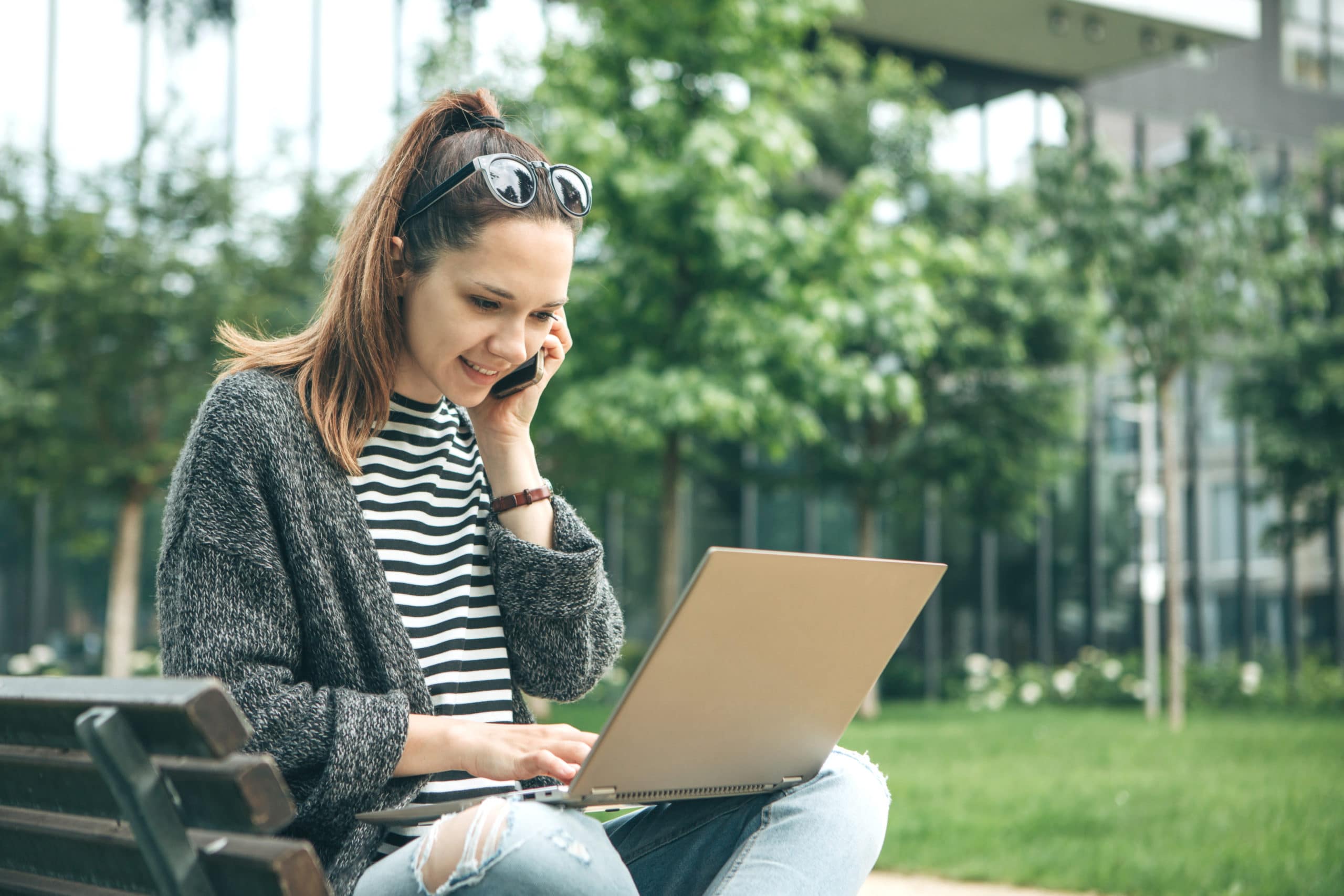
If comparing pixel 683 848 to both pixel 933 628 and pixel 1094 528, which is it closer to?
pixel 933 628

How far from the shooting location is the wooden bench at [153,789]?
1.06 meters

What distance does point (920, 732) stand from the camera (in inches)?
448

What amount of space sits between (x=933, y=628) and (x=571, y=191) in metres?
16.9

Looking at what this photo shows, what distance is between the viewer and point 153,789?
3.70ft

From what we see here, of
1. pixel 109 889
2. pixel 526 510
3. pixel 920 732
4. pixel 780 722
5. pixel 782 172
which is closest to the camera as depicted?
pixel 109 889

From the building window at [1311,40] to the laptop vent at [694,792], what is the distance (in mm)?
22597

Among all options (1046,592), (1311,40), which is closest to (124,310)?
(1046,592)

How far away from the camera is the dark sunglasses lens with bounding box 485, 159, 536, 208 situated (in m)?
1.87

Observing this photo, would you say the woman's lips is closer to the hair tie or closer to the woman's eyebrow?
the woman's eyebrow

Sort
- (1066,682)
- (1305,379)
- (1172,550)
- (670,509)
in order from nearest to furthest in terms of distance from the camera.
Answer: (670,509), (1172,550), (1305,379), (1066,682)

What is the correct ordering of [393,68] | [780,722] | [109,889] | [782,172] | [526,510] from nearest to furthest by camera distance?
[109,889], [780,722], [526,510], [782,172], [393,68]

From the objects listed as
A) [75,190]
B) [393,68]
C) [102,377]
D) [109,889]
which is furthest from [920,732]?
[109,889]

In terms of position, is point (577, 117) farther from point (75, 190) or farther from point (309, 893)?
point (309, 893)

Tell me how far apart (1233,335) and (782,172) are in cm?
605
